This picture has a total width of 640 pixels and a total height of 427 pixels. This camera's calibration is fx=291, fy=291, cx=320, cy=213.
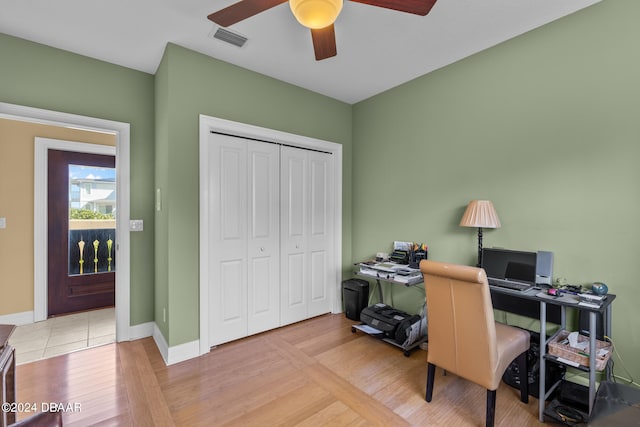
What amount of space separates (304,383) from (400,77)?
3061 millimetres

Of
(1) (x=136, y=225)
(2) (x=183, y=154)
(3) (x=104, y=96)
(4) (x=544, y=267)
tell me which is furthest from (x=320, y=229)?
(3) (x=104, y=96)

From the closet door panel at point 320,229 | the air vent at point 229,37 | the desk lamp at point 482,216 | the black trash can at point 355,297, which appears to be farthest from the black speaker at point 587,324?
the air vent at point 229,37

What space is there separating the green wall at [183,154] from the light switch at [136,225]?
9.1 inches

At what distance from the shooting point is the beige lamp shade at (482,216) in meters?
2.33

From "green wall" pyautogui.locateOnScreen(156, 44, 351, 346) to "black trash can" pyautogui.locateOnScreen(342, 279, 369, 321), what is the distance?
67.1 inches

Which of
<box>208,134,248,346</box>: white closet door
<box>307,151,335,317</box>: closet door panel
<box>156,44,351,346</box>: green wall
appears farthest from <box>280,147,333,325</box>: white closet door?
<box>156,44,351,346</box>: green wall

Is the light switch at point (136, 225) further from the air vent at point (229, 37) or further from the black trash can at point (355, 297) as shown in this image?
the black trash can at point (355, 297)

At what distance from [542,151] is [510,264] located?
92 cm

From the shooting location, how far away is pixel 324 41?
1.91 meters

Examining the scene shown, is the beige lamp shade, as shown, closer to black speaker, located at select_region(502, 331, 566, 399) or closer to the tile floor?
black speaker, located at select_region(502, 331, 566, 399)

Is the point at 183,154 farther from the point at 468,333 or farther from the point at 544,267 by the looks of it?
the point at 544,267

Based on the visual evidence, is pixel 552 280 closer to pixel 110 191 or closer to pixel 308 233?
pixel 308 233

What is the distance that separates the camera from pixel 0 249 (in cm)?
325

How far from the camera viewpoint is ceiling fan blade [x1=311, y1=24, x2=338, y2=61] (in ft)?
5.97
